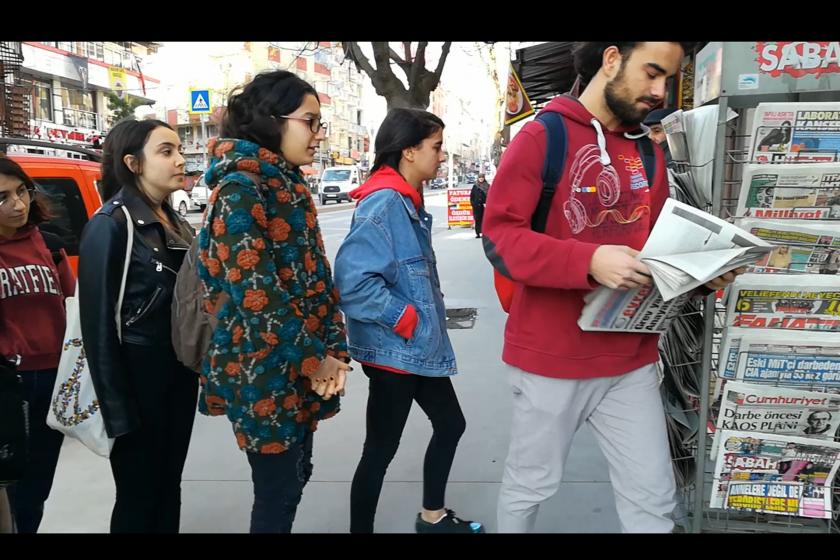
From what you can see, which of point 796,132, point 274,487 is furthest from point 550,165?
point 274,487

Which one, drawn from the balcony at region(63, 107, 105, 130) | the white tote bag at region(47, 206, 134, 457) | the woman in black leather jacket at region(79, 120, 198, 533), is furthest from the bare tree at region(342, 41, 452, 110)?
the balcony at region(63, 107, 105, 130)

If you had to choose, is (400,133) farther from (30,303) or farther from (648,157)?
(30,303)

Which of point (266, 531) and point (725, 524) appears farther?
point (725, 524)

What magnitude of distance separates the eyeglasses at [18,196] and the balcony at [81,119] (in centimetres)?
3806

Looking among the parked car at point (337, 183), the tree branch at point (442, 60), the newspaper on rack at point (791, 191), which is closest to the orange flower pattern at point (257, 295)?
the newspaper on rack at point (791, 191)

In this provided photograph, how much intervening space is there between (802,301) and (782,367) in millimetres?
246

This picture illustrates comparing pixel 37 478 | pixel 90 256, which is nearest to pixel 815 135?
pixel 90 256

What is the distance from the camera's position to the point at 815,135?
6.98 feet

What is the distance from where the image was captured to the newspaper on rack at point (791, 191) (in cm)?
214

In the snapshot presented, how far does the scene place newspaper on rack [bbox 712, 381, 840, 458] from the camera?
7.37ft

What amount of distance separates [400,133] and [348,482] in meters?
1.93

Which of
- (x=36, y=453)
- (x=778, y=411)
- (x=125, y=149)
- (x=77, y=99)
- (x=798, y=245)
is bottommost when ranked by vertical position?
(x=36, y=453)

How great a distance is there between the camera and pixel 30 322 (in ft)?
7.96

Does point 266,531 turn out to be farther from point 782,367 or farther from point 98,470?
point 98,470
